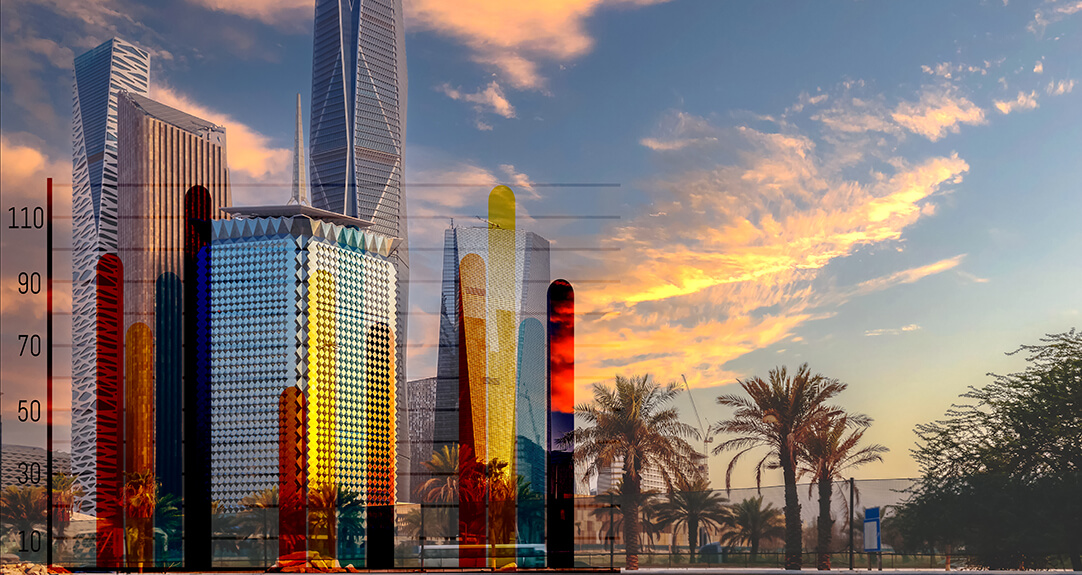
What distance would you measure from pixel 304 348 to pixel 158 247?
54.0 meters

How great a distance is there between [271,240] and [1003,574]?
413 feet

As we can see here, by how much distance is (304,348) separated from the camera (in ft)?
484

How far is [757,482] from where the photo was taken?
48.6 m

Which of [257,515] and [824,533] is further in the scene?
[257,515]

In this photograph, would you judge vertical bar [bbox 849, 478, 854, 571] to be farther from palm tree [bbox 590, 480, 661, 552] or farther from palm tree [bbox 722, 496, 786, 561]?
palm tree [bbox 590, 480, 661, 552]

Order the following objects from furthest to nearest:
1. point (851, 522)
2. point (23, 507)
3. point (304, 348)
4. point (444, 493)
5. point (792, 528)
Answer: point (304, 348), point (444, 493), point (23, 507), point (792, 528), point (851, 522)

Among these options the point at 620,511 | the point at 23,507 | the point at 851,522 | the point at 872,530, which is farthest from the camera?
the point at 23,507

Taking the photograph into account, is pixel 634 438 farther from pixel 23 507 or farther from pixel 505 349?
pixel 505 349

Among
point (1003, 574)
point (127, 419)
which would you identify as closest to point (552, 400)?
point (1003, 574)

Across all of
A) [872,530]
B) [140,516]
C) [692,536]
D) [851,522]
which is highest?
[851,522]

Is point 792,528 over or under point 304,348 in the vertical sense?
under

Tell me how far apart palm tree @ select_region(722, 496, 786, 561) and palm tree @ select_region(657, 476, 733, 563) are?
59cm

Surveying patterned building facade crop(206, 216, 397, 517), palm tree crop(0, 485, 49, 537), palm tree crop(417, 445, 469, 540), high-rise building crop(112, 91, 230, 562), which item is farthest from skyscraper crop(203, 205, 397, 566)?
palm tree crop(0, 485, 49, 537)

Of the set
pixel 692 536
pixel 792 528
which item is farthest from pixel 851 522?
pixel 692 536
